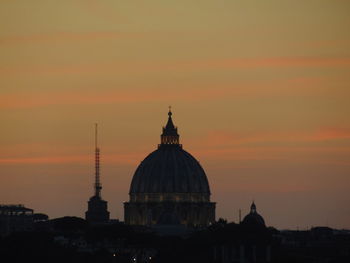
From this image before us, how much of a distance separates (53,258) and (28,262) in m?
9.85

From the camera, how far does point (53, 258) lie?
19975 cm

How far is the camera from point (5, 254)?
7544 inches

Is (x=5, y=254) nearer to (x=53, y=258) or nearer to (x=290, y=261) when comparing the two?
(x=53, y=258)

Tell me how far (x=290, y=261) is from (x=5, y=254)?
2192 centimetres

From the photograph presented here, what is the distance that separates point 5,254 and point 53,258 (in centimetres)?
879

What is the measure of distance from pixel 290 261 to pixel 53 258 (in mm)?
19684

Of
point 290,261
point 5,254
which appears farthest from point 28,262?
point 290,261

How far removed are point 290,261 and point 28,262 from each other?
20264 millimetres

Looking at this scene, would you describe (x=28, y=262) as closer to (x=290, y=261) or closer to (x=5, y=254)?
(x=5, y=254)

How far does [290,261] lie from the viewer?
7608 inches

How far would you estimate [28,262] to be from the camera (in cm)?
19000
